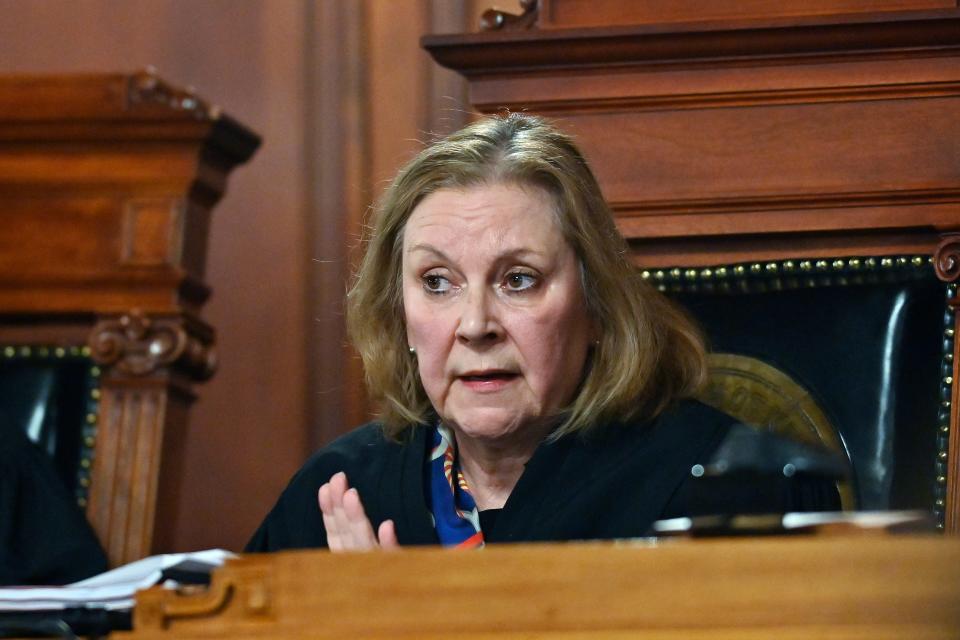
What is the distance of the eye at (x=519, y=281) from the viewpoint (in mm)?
2135

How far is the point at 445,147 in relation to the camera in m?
2.24

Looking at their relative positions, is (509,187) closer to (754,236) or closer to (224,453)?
(754,236)

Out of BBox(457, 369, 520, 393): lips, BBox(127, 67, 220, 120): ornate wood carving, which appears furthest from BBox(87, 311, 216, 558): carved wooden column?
BBox(457, 369, 520, 393): lips

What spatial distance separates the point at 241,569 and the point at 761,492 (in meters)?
0.46

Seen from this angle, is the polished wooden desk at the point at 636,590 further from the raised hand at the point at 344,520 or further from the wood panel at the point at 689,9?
the wood panel at the point at 689,9

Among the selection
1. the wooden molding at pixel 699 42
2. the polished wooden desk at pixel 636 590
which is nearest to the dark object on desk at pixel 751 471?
the polished wooden desk at pixel 636 590

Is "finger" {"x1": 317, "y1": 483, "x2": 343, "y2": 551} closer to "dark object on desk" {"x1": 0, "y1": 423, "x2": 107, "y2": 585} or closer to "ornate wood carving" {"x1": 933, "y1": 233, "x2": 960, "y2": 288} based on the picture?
"dark object on desk" {"x1": 0, "y1": 423, "x2": 107, "y2": 585}

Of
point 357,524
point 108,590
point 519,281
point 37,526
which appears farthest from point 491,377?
point 37,526

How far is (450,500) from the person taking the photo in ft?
7.28

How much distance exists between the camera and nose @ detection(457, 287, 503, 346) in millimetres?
2074

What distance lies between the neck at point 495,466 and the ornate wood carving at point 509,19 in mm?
710

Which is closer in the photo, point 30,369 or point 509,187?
point 509,187

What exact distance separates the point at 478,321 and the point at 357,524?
0.31 metres

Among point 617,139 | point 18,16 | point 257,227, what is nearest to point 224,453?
point 257,227
